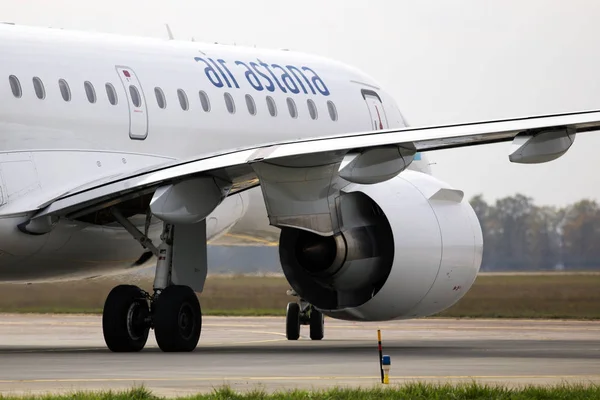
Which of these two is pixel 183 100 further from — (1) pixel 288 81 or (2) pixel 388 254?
(2) pixel 388 254

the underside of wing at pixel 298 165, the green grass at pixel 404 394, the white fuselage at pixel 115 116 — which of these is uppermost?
the white fuselage at pixel 115 116

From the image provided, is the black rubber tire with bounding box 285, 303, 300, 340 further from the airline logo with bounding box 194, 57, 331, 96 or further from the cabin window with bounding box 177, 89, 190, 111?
the cabin window with bounding box 177, 89, 190, 111

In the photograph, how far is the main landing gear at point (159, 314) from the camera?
68.5ft

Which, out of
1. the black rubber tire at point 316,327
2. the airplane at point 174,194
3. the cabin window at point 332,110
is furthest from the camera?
the black rubber tire at point 316,327

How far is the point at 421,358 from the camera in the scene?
20.8m

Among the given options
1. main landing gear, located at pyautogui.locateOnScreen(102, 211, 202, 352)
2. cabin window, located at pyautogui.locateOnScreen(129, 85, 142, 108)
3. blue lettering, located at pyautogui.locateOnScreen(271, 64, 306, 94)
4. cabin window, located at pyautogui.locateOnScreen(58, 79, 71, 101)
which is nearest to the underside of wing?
main landing gear, located at pyautogui.locateOnScreen(102, 211, 202, 352)

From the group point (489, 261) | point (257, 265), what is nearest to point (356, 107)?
point (257, 265)

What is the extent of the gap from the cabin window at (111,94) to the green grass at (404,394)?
8900mm

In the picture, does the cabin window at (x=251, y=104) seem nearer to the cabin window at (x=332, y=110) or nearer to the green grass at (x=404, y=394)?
the cabin window at (x=332, y=110)

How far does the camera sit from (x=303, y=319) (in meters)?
27.6

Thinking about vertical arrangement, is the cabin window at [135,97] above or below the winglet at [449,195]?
above

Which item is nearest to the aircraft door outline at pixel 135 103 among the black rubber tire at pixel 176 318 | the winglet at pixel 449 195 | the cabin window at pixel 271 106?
the black rubber tire at pixel 176 318

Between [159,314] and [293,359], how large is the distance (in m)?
1.90

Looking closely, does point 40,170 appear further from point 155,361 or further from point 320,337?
point 320,337
